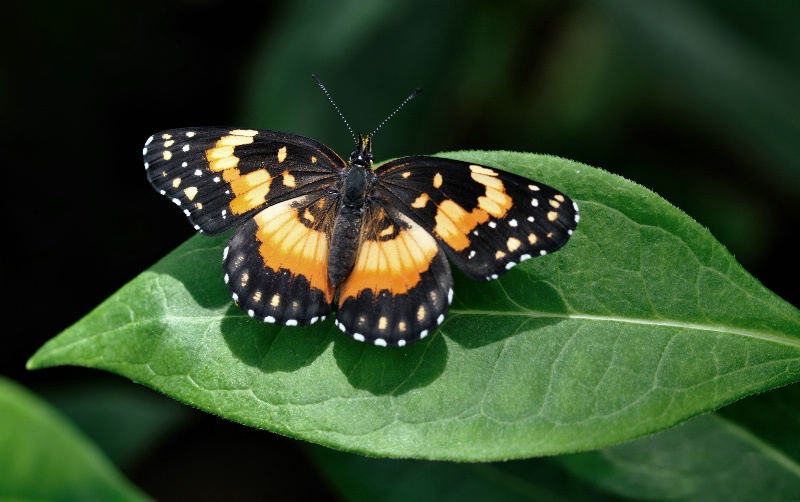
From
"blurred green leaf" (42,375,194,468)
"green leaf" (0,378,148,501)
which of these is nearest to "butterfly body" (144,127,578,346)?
"green leaf" (0,378,148,501)

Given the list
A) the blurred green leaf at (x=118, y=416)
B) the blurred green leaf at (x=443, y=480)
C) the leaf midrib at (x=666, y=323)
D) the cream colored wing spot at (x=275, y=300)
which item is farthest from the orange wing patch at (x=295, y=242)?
the blurred green leaf at (x=118, y=416)

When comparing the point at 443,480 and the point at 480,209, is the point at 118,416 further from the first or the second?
the point at 480,209

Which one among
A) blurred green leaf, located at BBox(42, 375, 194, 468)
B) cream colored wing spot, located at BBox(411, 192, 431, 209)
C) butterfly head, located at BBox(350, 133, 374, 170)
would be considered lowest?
blurred green leaf, located at BBox(42, 375, 194, 468)

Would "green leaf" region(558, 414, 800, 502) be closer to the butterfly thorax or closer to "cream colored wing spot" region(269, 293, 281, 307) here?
the butterfly thorax

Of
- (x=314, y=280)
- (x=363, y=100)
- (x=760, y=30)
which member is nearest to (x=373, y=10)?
(x=363, y=100)

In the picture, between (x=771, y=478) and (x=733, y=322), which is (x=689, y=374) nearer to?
(x=733, y=322)

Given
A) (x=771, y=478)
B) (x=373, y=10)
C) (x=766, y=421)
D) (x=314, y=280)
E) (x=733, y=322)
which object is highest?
(x=373, y=10)
